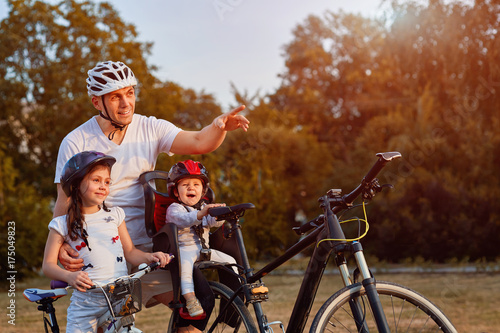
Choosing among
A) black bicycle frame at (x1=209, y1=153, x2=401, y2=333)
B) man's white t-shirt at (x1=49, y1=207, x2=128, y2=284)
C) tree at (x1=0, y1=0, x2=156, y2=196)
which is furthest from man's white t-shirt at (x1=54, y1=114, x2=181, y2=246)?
tree at (x1=0, y1=0, x2=156, y2=196)

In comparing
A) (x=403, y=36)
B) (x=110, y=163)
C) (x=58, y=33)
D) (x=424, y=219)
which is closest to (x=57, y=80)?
(x=58, y=33)

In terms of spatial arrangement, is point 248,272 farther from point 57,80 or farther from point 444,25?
point 57,80

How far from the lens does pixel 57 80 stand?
29.0 m

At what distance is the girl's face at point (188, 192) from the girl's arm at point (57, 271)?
0.77 metres

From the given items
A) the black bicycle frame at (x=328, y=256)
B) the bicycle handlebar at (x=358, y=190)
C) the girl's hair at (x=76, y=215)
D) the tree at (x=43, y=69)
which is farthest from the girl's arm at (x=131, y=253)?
the tree at (x=43, y=69)

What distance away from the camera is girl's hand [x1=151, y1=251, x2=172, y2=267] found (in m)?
3.80

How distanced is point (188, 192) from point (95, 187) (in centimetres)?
64

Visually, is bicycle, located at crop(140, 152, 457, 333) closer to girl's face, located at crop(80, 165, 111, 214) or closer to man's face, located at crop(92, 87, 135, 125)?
girl's face, located at crop(80, 165, 111, 214)

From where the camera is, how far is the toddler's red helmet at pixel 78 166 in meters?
3.67

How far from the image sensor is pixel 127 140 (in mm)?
4227

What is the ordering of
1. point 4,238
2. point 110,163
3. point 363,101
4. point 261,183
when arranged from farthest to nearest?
point 363,101 < point 261,183 < point 4,238 < point 110,163

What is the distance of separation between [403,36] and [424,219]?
16.4 feet

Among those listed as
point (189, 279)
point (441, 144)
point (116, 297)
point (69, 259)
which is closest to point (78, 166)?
point (69, 259)

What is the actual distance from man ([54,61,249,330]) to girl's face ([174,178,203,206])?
25 cm
